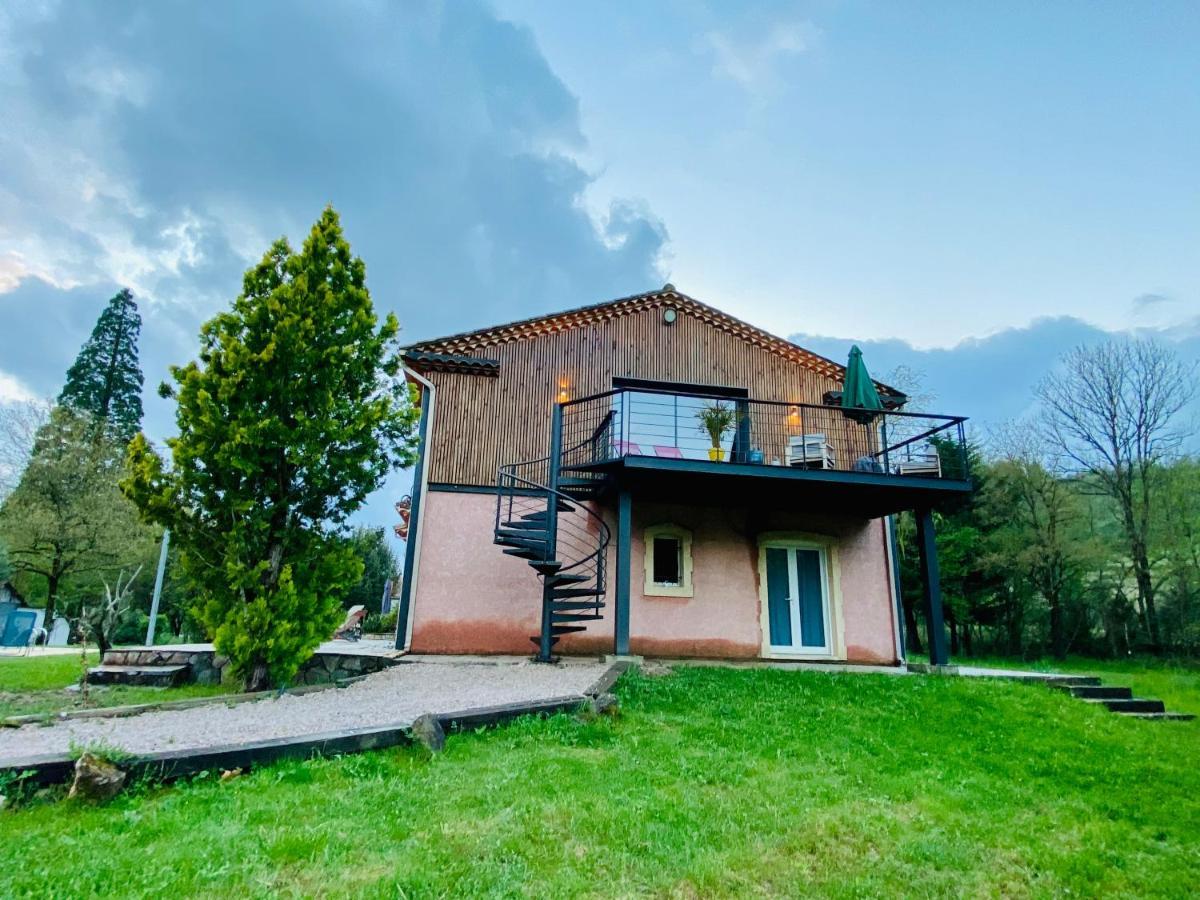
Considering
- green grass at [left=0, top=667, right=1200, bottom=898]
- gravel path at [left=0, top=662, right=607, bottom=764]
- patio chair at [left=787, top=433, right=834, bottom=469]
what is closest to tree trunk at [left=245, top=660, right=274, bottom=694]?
gravel path at [left=0, top=662, right=607, bottom=764]

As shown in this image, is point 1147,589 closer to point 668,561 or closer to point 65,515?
point 668,561

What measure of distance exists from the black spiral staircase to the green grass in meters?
3.63

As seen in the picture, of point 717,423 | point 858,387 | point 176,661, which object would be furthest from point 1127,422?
point 176,661

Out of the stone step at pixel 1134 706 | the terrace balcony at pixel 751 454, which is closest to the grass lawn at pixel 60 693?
the terrace balcony at pixel 751 454

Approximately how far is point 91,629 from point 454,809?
7288 millimetres

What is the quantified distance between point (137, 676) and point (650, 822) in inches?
329

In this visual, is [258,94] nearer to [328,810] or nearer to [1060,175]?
[1060,175]

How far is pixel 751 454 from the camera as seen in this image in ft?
30.3

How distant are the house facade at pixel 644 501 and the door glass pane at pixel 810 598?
0.03 m

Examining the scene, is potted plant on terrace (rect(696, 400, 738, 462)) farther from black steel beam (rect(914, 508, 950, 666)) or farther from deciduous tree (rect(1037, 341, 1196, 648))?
A: deciduous tree (rect(1037, 341, 1196, 648))

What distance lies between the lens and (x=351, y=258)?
7.74m

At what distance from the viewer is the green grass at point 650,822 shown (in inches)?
90.0

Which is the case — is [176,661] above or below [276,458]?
below

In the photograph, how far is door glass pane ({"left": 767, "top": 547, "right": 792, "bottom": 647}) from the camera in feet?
32.1
